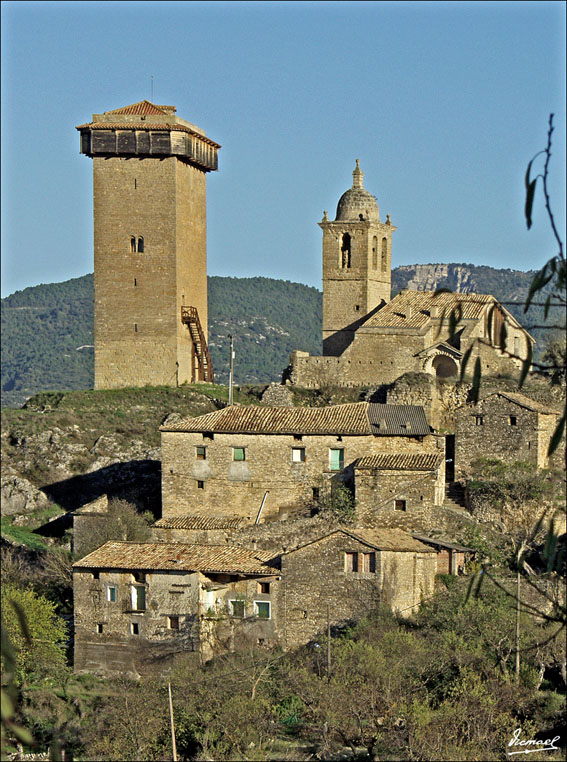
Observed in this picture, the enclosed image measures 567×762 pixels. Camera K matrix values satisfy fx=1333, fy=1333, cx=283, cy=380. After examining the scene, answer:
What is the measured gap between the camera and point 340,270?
1640 inches

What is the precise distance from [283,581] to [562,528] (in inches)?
275

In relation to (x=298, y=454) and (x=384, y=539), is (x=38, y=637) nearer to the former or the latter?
(x=298, y=454)

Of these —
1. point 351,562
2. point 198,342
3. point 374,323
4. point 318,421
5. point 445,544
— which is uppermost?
point 374,323

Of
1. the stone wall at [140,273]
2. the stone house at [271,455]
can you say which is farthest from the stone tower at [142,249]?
the stone house at [271,455]

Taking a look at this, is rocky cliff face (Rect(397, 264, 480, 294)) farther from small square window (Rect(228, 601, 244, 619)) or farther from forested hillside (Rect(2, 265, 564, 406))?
small square window (Rect(228, 601, 244, 619))

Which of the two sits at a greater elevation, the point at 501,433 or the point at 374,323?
the point at 374,323

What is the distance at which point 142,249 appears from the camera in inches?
1636

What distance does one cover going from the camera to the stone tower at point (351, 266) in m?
41.2

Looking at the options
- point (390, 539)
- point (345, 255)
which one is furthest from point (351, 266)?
point (390, 539)

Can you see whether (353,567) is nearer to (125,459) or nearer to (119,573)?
(119,573)

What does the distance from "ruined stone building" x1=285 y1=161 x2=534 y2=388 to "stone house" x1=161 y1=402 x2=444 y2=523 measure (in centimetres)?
410

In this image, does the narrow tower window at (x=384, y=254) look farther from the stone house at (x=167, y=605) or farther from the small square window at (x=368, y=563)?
the small square window at (x=368, y=563)

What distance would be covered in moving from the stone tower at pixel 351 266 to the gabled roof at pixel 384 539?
12533mm

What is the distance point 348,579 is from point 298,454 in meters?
3.91
